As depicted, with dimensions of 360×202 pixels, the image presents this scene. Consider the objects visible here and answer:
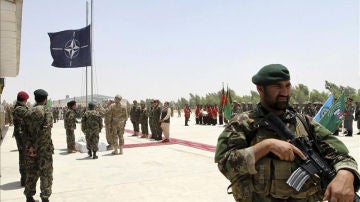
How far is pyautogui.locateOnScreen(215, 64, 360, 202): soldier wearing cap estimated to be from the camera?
1736 millimetres

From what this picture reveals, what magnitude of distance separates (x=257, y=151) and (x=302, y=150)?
0.85 ft

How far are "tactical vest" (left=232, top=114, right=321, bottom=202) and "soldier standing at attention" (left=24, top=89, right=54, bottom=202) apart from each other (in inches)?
140

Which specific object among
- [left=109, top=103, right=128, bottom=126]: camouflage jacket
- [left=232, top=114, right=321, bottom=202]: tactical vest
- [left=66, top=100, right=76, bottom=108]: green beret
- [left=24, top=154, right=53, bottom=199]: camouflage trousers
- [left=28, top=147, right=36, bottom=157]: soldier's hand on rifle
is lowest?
[left=24, top=154, right=53, bottom=199]: camouflage trousers

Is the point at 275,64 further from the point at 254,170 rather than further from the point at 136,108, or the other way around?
the point at 136,108

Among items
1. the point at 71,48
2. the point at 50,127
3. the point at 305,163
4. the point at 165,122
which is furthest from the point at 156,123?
the point at 305,163

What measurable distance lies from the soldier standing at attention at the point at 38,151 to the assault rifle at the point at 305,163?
377cm

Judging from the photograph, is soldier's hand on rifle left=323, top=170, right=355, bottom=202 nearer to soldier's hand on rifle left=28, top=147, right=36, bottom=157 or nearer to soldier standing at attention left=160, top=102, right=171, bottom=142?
soldier's hand on rifle left=28, top=147, right=36, bottom=157

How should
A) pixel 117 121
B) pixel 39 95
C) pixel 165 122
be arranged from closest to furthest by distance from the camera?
1. pixel 39 95
2. pixel 117 121
3. pixel 165 122

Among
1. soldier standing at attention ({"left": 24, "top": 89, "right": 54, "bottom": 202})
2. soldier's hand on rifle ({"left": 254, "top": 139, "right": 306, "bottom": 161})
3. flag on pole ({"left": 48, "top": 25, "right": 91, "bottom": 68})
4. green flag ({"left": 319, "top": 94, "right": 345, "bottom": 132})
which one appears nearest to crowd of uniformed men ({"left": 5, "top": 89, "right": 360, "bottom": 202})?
soldier standing at attention ({"left": 24, "top": 89, "right": 54, "bottom": 202})

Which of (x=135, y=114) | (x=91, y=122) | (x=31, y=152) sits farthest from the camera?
(x=135, y=114)

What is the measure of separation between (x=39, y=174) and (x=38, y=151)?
323 millimetres

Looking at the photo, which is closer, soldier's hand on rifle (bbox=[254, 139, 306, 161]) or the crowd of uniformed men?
soldier's hand on rifle (bbox=[254, 139, 306, 161])

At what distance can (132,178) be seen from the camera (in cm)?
639

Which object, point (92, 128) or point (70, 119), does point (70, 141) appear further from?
point (92, 128)
